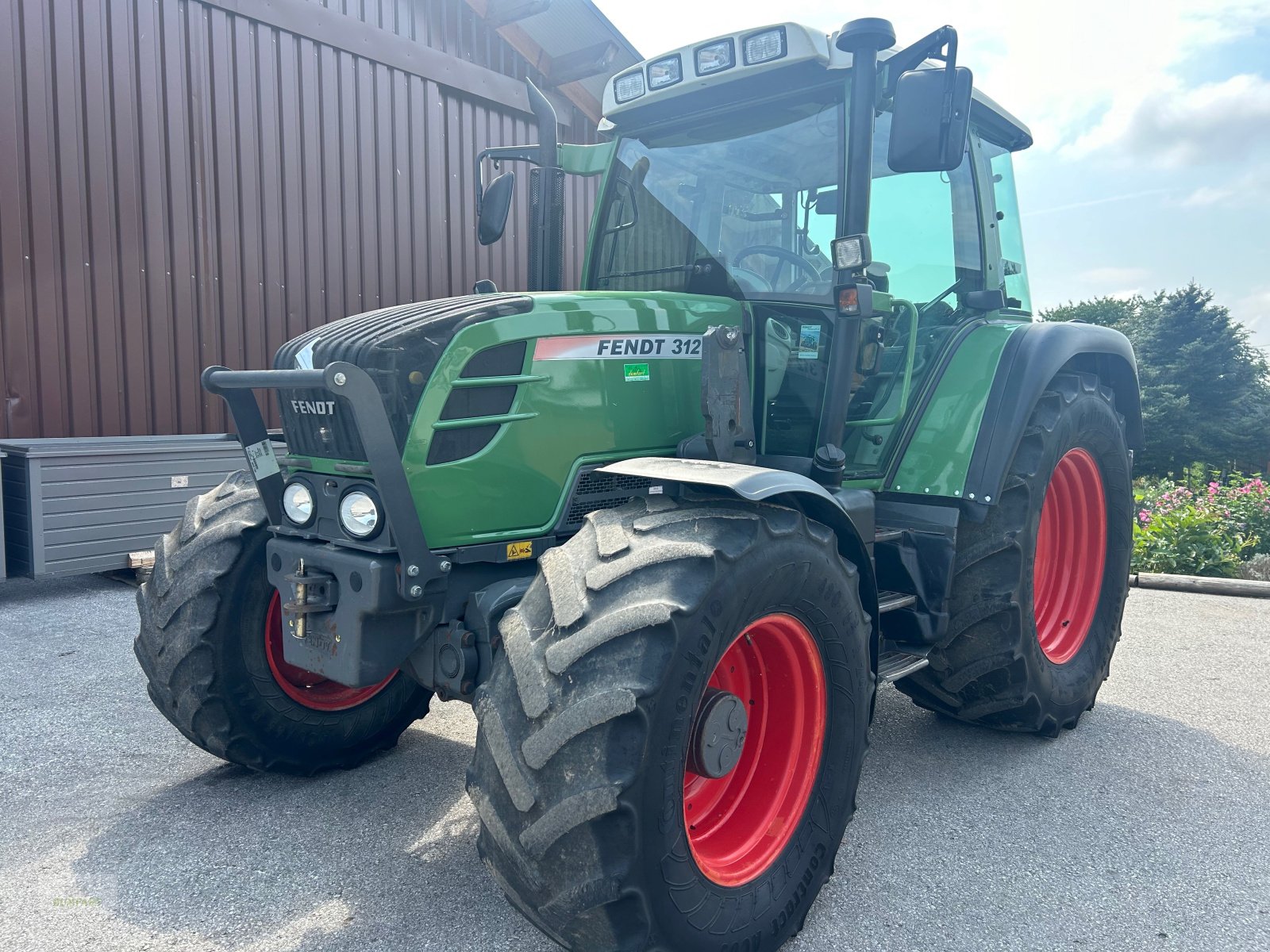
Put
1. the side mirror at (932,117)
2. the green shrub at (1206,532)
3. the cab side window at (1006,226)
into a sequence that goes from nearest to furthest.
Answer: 1. the side mirror at (932,117)
2. the cab side window at (1006,226)
3. the green shrub at (1206,532)

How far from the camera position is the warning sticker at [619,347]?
8.85 feet

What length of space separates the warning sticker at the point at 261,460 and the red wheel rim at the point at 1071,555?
9.77 ft

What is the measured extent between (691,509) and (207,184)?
6.33 meters

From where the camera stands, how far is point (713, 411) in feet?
9.25

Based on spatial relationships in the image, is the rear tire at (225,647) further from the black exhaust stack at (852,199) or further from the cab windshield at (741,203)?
the black exhaust stack at (852,199)

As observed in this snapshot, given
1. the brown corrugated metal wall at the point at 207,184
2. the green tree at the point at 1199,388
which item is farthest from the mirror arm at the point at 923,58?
the green tree at the point at 1199,388

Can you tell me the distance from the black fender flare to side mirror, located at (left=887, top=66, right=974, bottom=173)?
0.98 meters

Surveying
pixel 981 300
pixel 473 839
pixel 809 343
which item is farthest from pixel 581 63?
pixel 473 839

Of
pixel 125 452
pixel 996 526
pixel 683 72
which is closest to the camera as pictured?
pixel 683 72

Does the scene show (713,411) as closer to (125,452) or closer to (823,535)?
(823,535)

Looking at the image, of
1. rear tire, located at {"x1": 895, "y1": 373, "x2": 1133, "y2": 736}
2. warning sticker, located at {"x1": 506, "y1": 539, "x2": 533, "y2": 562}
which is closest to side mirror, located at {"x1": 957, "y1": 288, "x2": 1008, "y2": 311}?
rear tire, located at {"x1": 895, "y1": 373, "x2": 1133, "y2": 736}

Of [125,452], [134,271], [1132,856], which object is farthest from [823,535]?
[134,271]

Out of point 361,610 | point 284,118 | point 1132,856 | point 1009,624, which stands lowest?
point 1132,856

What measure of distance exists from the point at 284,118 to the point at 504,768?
7065mm
